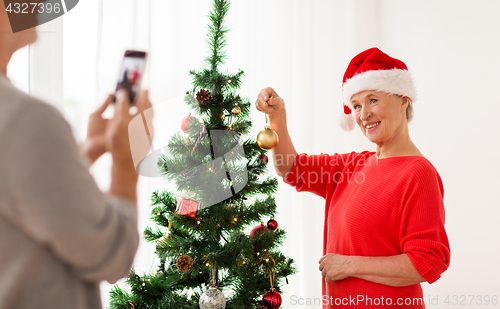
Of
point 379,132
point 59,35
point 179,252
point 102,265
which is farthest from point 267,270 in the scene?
point 59,35

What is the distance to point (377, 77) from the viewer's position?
1168mm

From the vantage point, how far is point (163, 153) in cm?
106

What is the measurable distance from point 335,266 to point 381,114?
0.51 meters

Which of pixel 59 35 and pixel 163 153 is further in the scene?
pixel 59 35

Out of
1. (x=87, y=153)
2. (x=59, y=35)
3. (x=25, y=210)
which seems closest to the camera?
(x=25, y=210)

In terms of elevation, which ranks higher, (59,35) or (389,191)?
(59,35)

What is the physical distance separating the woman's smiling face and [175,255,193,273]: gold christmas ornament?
699mm

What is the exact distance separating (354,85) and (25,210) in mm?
1068

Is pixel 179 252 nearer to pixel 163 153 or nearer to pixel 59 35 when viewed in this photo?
pixel 163 153

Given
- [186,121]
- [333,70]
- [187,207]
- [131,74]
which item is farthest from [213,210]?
[333,70]

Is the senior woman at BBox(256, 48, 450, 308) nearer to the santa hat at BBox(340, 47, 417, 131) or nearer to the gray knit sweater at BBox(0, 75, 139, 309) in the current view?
the santa hat at BBox(340, 47, 417, 131)

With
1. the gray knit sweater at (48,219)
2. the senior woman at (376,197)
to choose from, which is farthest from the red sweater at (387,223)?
the gray knit sweater at (48,219)
